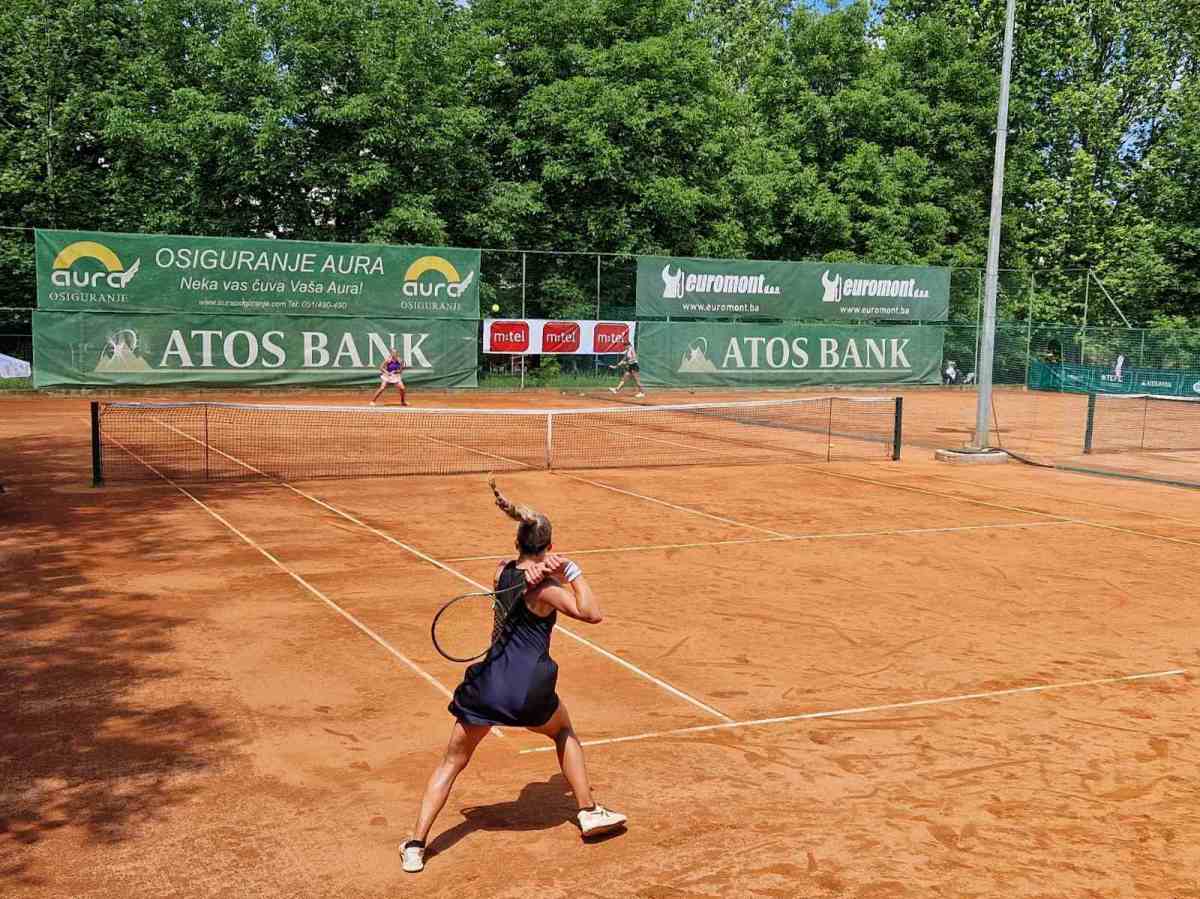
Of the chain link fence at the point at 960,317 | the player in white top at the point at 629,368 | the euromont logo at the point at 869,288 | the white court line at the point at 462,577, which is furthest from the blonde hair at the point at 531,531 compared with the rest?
the euromont logo at the point at 869,288

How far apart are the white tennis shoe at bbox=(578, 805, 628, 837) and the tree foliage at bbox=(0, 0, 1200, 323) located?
3236 cm

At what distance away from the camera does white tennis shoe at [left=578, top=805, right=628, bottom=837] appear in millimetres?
5465

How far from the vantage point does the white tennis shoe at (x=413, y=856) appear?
5.17 m

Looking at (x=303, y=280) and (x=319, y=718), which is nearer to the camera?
(x=319, y=718)

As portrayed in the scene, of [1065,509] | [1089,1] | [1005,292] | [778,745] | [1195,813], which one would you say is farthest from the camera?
[1089,1]

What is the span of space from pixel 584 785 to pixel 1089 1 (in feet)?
177

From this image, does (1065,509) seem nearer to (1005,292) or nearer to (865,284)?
(865,284)

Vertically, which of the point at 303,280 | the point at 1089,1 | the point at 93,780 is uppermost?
the point at 1089,1

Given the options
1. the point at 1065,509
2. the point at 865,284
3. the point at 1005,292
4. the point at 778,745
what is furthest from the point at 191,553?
the point at 1005,292

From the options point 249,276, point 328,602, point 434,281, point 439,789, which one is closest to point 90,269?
point 249,276

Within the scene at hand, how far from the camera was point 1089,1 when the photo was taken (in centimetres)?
5075

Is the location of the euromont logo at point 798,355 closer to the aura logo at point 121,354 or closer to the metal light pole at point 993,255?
the aura logo at point 121,354

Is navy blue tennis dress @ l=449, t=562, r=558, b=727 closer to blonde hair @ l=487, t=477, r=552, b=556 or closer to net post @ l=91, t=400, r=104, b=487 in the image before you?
blonde hair @ l=487, t=477, r=552, b=556

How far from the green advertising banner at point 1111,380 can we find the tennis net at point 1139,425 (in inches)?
63.3
